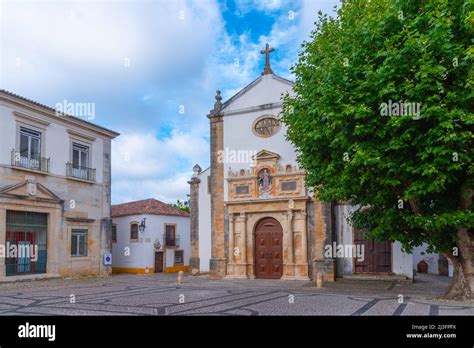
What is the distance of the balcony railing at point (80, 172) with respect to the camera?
22508mm

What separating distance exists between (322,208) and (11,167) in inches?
522

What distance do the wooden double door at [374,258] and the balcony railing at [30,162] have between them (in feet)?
47.3

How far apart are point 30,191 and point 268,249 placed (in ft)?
35.6

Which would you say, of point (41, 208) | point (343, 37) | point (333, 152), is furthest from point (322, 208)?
point (41, 208)

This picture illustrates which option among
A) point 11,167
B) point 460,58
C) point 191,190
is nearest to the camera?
point 460,58

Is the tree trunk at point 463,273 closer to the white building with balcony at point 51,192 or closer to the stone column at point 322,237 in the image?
the stone column at point 322,237

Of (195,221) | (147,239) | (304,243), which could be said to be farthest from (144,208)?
(304,243)

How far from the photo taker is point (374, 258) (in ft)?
64.6

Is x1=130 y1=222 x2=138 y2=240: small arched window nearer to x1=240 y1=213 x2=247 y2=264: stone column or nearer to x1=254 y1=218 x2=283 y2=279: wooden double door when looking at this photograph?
x1=240 y1=213 x2=247 y2=264: stone column

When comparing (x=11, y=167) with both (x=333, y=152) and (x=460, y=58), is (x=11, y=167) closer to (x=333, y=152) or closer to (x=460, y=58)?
(x=333, y=152)

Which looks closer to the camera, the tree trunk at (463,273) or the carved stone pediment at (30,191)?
the tree trunk at (463,273)

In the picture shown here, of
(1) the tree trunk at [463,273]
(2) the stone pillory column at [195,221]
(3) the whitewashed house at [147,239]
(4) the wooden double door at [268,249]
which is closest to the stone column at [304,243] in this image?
(4) the wooden double door at [268,249]

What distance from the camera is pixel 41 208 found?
20.7 m

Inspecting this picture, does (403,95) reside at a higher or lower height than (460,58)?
lower
